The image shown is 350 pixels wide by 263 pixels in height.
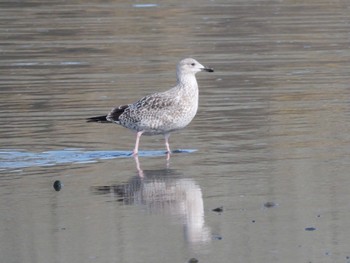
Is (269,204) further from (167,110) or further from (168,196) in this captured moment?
(167,110)

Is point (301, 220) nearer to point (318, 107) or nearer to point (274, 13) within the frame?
point (318, 107)

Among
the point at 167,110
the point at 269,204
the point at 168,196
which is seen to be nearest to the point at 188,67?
the point at 167,110

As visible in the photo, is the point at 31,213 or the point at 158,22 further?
the point at 158,22

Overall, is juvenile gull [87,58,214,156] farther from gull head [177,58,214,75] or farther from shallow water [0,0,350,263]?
shallow water [0,0,350,263]

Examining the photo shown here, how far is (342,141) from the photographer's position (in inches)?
509

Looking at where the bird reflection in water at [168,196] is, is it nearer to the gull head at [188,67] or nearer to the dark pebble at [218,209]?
the dark pebble at [218,209]

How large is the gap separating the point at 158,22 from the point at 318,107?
43.9 ft

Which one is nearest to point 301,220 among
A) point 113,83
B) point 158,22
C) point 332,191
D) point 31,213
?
point 332,191

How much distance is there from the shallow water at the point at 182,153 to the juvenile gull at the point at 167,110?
300mm

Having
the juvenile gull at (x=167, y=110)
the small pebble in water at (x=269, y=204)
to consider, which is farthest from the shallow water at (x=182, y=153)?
the juvenile gull at (x=167, y=110)

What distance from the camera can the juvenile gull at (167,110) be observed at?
511 inches

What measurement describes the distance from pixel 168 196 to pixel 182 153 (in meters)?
2.38

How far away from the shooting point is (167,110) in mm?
13023

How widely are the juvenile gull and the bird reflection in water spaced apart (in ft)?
4.24
